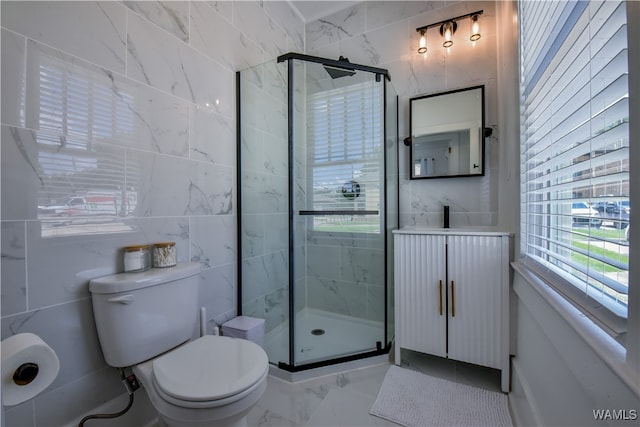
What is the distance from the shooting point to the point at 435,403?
1.39m

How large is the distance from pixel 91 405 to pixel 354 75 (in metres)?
2.23

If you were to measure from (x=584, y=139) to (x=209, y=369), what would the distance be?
1.41 metres

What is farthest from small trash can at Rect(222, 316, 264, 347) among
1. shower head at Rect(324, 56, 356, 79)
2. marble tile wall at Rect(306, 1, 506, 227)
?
shower head at Rect(324, 56, 356, 79)

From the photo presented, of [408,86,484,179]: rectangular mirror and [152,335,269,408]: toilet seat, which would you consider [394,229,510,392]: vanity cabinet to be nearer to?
[408,86,484,179]: rectangular mirror

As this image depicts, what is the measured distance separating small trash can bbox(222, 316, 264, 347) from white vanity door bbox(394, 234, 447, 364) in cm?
85

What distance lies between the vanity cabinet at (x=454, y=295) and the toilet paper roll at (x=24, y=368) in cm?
156

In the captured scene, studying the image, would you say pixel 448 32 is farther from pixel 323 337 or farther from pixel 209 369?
pixel 209 369

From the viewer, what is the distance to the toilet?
2.89ft

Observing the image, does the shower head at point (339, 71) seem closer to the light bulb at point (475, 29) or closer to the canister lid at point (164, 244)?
the light bulb at point (475, 29)

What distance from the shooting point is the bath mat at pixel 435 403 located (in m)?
1.28

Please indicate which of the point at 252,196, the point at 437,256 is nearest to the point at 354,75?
the point at 252,196

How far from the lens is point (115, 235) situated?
1.16 m

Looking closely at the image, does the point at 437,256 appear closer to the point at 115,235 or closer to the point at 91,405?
the point at 115,235

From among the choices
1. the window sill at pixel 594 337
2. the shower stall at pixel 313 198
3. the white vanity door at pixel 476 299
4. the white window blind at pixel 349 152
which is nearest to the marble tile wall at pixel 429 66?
the shower stall at pixel 313 198
